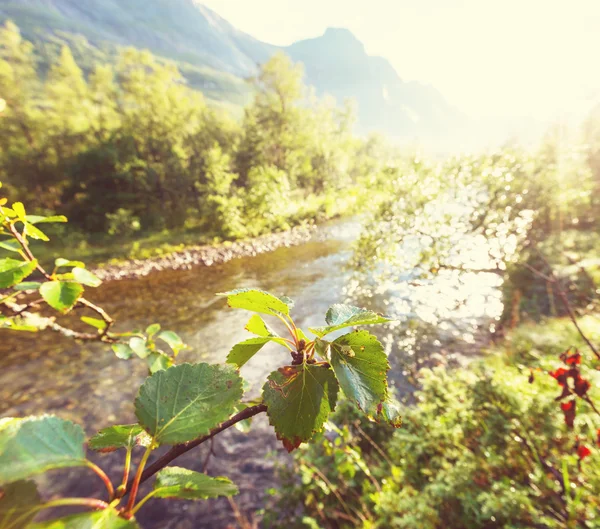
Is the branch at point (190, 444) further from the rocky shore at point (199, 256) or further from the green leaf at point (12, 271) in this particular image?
the rocky shore at point (199, 256)

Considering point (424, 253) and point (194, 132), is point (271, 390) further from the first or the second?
point (194, 132)

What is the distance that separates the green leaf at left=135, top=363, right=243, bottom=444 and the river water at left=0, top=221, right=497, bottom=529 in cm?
109

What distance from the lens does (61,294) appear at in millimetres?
1133

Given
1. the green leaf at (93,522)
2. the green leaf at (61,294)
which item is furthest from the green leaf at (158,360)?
the green leaf at (93,522)

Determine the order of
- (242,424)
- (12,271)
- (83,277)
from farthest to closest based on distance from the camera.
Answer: (242,424) < (83,277) < (12,271)

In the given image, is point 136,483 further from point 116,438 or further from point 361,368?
point 361,368

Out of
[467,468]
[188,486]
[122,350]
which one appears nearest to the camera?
[188,486]

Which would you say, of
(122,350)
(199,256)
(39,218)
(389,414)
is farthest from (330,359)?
(199,256)

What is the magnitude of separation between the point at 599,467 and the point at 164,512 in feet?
20.0

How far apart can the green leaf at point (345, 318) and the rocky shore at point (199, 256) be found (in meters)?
18.1

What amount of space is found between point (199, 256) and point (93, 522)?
19.7 meters

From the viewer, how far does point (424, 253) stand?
6570 millimetres

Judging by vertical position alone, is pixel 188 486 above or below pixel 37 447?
below

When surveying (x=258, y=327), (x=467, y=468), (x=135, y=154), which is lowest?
(x=135, y=154)
